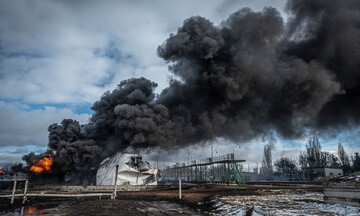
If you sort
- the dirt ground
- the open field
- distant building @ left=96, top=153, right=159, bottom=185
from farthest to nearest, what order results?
distant building @ left=96, top=153, right=159, bottom=185, the dirt ground, the open field

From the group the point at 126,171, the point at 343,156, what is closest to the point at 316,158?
the point at 343,156

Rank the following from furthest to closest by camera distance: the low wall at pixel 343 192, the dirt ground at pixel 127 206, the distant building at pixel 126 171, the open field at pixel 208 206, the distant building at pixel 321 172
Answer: the distant building at pixel 321 172 → the distant building at pixel 126 171 → the dirt ground at pixel 127 206 → the open field at pixel 208 206 → the low wall at pixel 343 192

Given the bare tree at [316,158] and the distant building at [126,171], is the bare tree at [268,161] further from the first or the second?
the distant building at [126,171]

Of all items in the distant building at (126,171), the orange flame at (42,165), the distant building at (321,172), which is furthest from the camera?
the distant building at (321,172)

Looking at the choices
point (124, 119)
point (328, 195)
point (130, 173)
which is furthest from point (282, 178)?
point (328, 195)

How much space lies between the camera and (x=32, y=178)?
4312 centimetres

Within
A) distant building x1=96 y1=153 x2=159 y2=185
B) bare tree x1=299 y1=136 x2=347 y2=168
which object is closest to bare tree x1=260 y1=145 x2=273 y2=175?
bare tree x1=299 y1=136 x2=347 y2=168

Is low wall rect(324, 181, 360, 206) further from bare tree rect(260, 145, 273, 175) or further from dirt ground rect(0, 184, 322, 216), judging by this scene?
bare tree rect(260, 145, 273, 175)

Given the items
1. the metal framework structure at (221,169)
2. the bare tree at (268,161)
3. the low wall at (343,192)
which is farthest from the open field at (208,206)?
the bare tree at (268,161)

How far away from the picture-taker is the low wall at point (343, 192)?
9645 millimetres

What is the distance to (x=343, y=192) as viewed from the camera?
1037cm

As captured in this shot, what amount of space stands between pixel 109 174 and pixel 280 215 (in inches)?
1601

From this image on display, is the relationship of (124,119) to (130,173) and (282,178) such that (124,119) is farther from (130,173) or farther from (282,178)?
(282,178)

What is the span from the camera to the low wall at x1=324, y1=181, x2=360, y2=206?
9645 mm
